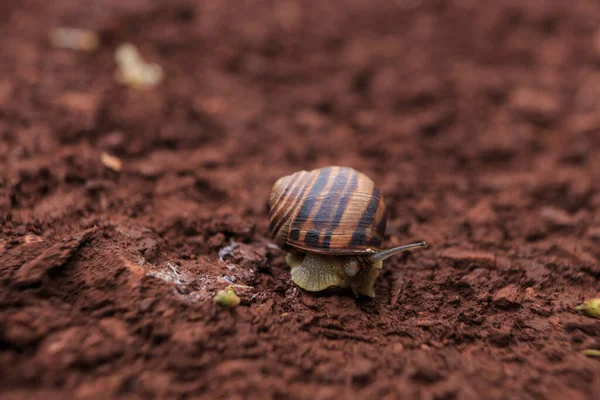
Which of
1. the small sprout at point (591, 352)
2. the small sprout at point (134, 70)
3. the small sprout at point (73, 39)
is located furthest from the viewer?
the small sprout at point (73, 39)

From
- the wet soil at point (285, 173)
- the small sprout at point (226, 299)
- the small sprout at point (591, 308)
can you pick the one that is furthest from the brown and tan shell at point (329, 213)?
the small sprout at point (591, 308)

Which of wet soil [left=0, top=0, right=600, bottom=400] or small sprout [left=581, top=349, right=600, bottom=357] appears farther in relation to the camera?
small sprout [left=581, top=349, right=600, bottom=357]

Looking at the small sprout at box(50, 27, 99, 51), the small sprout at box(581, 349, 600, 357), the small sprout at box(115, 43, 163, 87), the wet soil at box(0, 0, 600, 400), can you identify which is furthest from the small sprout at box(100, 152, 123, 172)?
the small sprout at box(581, 349, 600, 357)

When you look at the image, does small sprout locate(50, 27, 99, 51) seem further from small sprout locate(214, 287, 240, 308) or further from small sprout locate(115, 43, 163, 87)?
small sprout locate(214, 287, 240, 308)

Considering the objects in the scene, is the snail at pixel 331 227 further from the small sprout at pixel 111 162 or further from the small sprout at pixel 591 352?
the small sprout at pixel 111 162

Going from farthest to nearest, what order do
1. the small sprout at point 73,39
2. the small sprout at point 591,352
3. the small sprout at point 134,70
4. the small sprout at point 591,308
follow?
the small sprout at point 73,39 < the small sprout at point 134,70 < the small sprout at point 591,308 < the small sprout at point 591,352

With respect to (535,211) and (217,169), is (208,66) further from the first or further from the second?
Result: (535,211)

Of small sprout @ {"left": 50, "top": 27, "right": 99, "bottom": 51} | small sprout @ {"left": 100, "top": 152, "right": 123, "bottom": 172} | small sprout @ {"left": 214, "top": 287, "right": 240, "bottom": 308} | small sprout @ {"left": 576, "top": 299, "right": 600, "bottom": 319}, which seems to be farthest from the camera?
small sprout @ {"left": 50, "top": 27, "right": 99, "bottom": 51}
